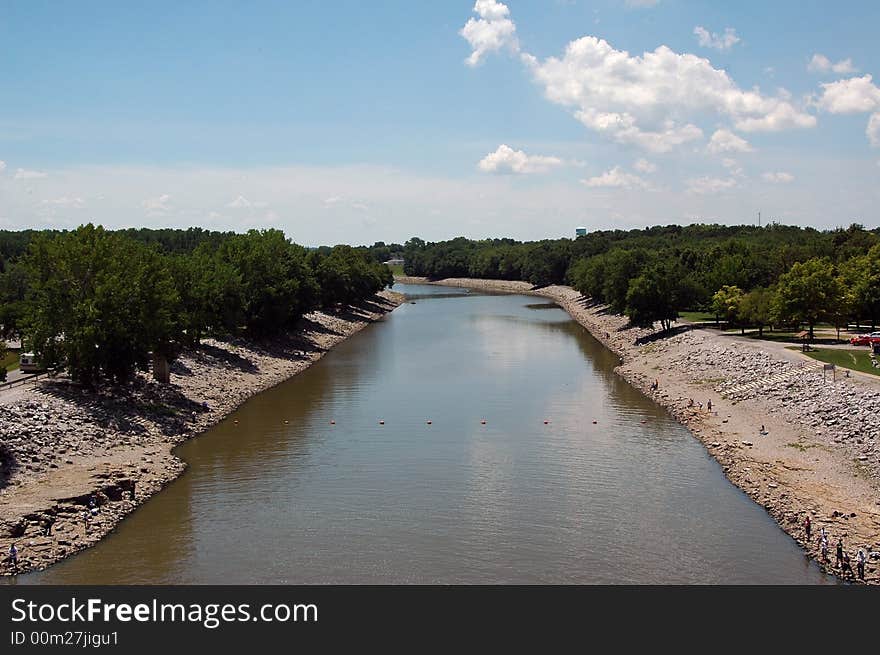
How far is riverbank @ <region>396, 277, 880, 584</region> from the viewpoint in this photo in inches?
1278

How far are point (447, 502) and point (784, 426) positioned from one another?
882 inches

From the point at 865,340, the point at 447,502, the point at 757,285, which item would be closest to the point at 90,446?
the point at 447,502

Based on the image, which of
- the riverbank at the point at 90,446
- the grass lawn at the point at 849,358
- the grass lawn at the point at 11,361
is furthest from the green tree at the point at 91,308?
the grass lawn at the point at 849,358

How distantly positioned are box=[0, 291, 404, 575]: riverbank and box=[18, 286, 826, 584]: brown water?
1.14 meters

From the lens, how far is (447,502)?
1401 inches

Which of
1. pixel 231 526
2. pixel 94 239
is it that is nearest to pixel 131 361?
pixel 94 239

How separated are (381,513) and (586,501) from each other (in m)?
9.25

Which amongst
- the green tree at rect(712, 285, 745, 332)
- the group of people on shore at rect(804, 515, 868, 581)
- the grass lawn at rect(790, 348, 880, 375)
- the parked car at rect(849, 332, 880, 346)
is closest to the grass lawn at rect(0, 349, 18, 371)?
the group of people on shore at rect(804, 515, 868, 581)

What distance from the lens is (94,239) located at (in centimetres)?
5125

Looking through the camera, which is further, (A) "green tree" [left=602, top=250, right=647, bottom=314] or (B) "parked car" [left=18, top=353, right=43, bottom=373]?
(A) "green tree" [left=602, top=250, right=647, bottom=314]

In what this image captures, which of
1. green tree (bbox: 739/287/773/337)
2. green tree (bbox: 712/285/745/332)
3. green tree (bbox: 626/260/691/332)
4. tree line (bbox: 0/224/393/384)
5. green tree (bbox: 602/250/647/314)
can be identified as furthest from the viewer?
green tree (bbox: 602/250/647/314)

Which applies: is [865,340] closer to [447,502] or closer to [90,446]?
[447,502]

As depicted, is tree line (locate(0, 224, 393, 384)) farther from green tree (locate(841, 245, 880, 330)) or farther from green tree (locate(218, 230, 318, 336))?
green tree (locate(841, 245, 880, 330))
